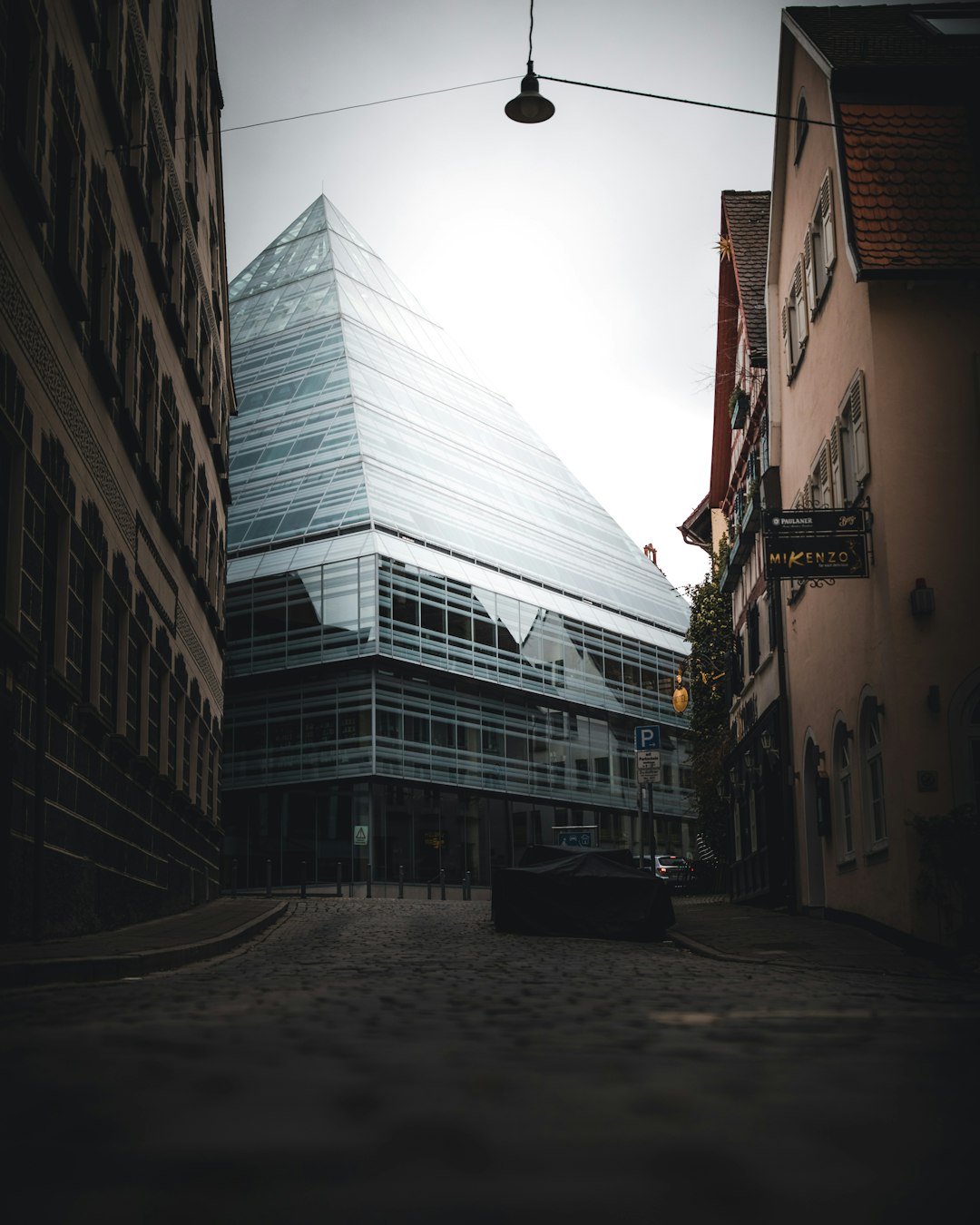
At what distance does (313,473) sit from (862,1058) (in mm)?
60953

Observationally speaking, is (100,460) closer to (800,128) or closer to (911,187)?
(911,187)

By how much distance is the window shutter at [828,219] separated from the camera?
20.8m

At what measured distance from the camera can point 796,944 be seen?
17109mm

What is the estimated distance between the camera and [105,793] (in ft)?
57.3

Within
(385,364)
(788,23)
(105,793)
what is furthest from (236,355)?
(105,793)

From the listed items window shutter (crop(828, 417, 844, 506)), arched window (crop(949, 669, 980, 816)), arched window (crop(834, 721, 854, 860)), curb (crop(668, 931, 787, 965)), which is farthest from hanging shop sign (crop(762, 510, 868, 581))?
curb (crop(668, 931, 787, 965))

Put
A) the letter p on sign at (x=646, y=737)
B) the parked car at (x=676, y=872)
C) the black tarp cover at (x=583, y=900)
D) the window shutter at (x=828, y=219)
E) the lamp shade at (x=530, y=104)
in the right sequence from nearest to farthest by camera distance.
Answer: the lamp shade at (x=530, y=104), the black tarp cover at (x=583, y=900), the window shutter at (x=828, y=219), the letter p on sign at (x=646, y=737), the parked car at (x=676, y=872)

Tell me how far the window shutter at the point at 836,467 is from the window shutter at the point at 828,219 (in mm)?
2315

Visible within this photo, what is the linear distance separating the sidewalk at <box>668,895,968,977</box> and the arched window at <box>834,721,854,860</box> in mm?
1104

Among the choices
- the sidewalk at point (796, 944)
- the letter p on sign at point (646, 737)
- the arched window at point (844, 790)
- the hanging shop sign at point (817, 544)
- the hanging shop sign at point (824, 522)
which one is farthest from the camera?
the letter p on sign at point (646, 737)

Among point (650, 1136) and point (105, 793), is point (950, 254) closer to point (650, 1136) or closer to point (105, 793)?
point (105, 793)

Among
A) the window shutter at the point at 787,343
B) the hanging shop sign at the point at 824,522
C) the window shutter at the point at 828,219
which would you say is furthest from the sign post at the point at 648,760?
the window shutter at the point at 828,219

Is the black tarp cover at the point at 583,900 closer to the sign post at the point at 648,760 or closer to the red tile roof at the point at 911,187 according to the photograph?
the sign post at the point at 648,760

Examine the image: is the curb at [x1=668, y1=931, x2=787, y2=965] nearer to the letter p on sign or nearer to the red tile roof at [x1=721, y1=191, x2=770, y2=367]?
the letter p on sign
